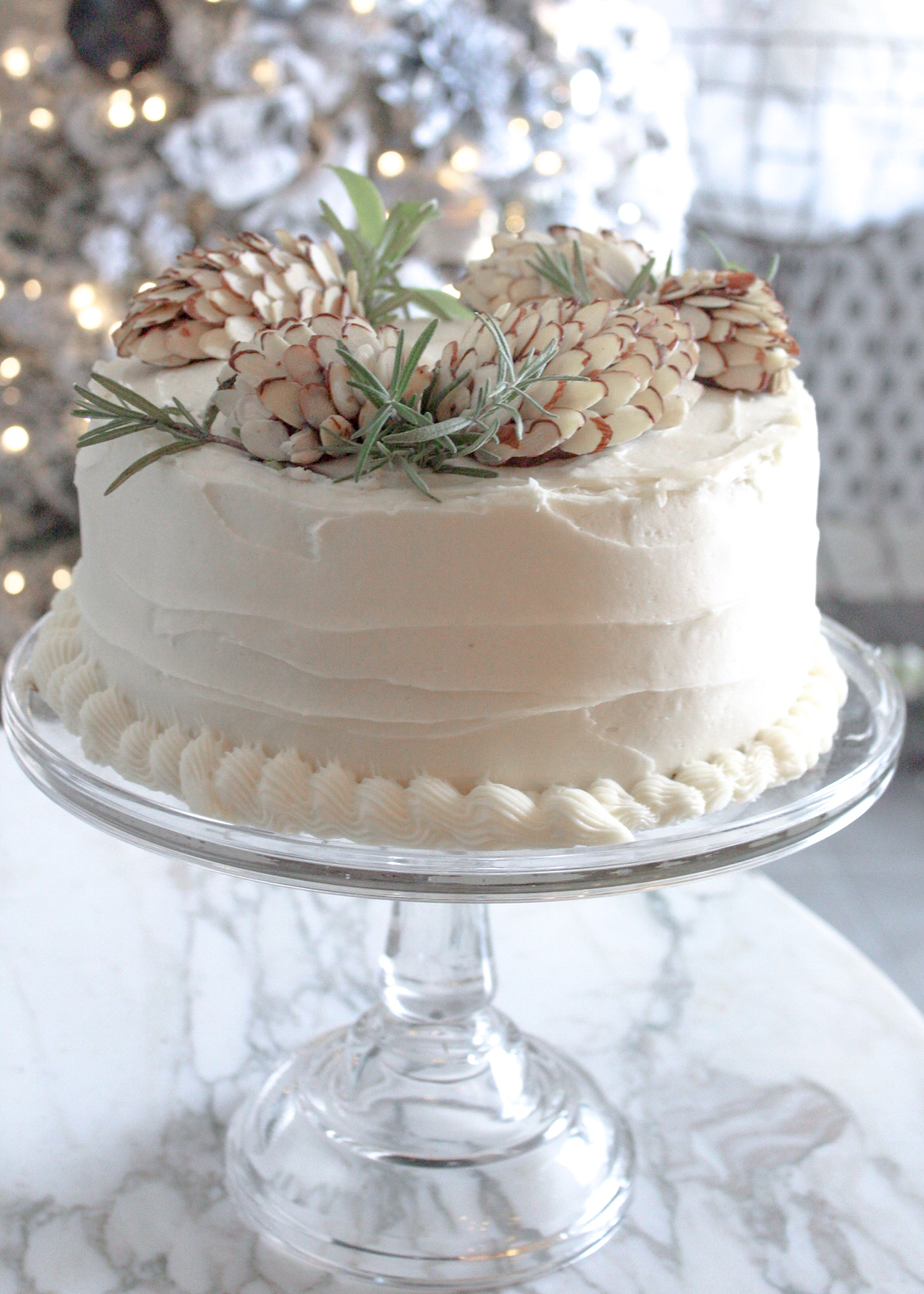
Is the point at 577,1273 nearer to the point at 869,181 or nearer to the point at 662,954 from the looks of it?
the point at 662,954

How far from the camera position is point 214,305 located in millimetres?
997

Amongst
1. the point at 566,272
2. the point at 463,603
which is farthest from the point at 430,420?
the point at 566,272

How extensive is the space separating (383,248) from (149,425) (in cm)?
35

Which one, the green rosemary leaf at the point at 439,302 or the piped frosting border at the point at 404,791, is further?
the green rosemary leaf at the point at 439,302

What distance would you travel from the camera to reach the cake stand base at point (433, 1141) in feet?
3.38

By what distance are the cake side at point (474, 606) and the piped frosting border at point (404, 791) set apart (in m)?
0.02

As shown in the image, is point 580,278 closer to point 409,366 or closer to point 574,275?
point 574,275

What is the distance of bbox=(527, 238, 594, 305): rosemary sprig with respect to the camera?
1.06 meters

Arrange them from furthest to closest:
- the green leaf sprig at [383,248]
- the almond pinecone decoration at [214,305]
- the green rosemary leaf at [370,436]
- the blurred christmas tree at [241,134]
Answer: the blurred christmas tree at [241,134], the green leaf sprig at [383,248], the almond pinecone decoration at [214,305], the green rosemary leaf at [370,436]

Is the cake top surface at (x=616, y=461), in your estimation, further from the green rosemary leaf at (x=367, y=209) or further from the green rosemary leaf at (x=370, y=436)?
the green rosemary leaf at (x=367, y=209)

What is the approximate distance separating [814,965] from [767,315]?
2.22 ft

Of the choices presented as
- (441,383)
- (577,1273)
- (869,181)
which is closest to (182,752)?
(441,383)

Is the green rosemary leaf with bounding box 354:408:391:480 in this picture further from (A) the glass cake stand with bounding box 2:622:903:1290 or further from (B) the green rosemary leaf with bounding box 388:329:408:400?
(A) the glass cake stand with bounding box 2:622:903:1290

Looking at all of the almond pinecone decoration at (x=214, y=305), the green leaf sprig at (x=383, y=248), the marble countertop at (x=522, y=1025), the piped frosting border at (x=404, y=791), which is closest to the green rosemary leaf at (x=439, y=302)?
the green leaf sprig at (x=383, y=248)
